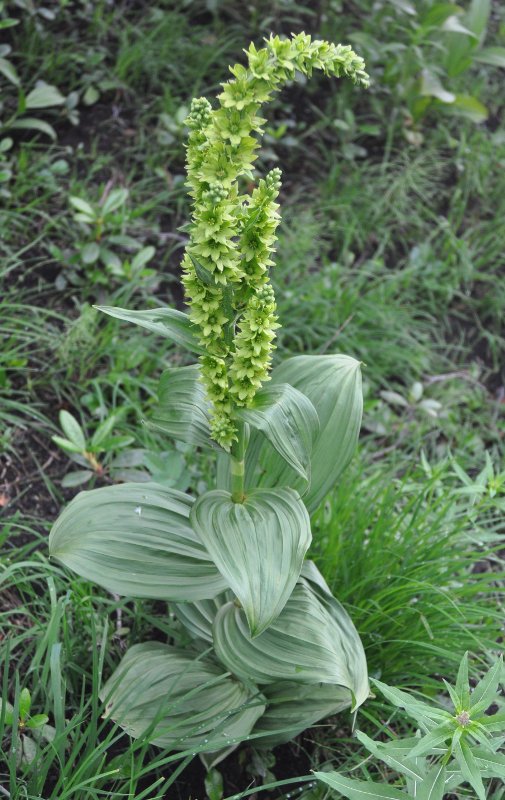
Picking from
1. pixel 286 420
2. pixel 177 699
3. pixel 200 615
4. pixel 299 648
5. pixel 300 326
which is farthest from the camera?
pixel 300 326

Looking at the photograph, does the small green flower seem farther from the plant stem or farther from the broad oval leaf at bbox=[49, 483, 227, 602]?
the broad oval leaf at bbox=[49, 483, 227, 602]

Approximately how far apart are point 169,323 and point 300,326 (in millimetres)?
1776

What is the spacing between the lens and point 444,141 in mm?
4742

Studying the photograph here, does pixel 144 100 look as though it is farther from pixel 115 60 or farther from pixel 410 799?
pixel 410 799

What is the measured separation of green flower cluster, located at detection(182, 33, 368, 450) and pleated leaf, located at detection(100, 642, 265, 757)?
88 centimetres

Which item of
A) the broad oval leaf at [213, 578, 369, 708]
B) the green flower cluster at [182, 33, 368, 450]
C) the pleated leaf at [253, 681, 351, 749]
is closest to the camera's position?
the green flower cluster at [182, 33, 368, 450]

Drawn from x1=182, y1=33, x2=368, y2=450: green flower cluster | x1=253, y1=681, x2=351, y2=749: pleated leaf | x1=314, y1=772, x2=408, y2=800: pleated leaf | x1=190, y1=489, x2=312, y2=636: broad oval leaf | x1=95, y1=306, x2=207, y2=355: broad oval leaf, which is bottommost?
x1=253, y1=681, x2=351, y2=749: pleated leaf

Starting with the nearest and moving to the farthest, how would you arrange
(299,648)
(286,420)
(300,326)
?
(286,420)
(299,648)
(300,326)

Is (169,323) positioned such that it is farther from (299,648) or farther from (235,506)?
(299,648)

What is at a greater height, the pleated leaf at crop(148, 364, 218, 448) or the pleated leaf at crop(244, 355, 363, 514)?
the pleated leaf at crop(148, 364, 218, 448)

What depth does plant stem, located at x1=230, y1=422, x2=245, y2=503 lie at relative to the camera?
80.4 inches

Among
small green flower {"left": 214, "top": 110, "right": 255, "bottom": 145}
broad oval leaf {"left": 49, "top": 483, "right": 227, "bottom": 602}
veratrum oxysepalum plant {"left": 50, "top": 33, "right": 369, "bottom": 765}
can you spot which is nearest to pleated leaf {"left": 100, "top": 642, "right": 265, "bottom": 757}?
veratrum oxysepalum plant {"left": 50, "top": 33, "right": 369, "bottom": 765}

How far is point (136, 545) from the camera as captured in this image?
6.95ft

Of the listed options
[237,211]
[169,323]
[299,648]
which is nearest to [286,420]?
[169,323]
